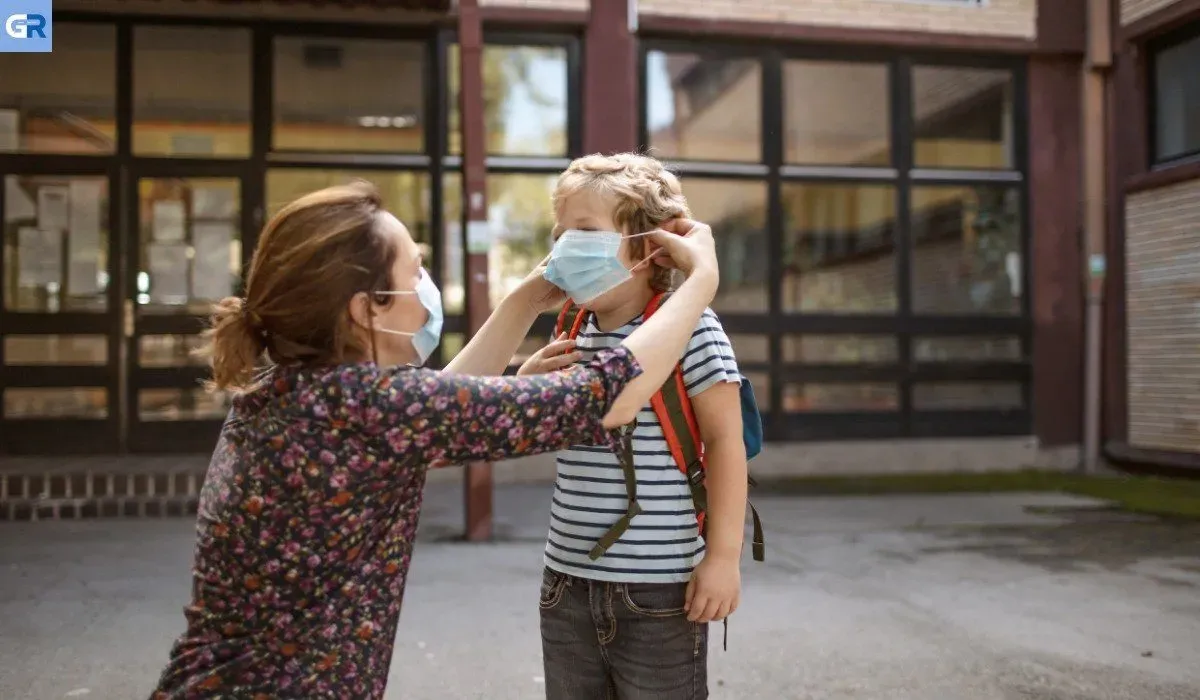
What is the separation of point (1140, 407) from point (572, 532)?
31.3 ft

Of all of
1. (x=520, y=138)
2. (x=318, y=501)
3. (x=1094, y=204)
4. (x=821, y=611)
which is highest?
(x=520, y=138)

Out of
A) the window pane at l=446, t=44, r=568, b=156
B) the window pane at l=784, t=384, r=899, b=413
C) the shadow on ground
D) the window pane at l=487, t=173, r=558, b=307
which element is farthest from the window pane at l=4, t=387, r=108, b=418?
the shadow on ground

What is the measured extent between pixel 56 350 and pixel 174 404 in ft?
3.83

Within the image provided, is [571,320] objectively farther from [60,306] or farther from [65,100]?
[65,100]

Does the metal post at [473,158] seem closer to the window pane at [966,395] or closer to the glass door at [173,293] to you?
the glass door at [173,293]

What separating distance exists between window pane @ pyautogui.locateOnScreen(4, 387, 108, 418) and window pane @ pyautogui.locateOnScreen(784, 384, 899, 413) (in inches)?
259

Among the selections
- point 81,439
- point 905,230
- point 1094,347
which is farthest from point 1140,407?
point 81,439

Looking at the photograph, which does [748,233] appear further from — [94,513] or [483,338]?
[483,338]

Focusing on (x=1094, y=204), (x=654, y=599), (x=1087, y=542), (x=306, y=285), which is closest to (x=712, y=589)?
(x=654, y=599)

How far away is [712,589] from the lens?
187 centimetres

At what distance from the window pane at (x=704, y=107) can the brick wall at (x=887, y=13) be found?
18.1 inches

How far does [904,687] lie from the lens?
12.9ft

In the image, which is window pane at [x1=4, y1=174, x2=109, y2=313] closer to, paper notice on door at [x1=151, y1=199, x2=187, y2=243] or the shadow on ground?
paper notice on door at [x1=151, y1=199, x2=187, y2=243]

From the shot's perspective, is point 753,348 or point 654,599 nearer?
point 654,599
